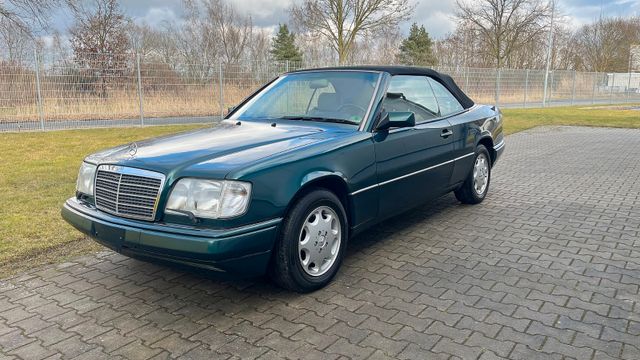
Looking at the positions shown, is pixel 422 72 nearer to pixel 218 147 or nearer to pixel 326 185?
pixel 326 185

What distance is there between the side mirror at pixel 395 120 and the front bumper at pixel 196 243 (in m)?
1.37

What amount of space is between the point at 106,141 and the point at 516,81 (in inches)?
959

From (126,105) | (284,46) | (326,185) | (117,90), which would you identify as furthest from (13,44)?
→ (284,46)

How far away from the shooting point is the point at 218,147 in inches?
135

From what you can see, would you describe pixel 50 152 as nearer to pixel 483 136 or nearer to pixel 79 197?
pixel 79 197

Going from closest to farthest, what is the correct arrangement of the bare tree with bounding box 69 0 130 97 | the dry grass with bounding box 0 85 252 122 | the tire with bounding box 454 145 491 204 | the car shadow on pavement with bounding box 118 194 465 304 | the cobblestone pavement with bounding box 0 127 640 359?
the cobblestone pavement with bounding box 0 127 640 359 → the car shadow on pavement with bounding box 118 194 465 304 → the tire with bounding box 454 145 491 204 → the dry grass with bounding box 0 85 252 122 → the bare tree with bounding box 69 0 130 97

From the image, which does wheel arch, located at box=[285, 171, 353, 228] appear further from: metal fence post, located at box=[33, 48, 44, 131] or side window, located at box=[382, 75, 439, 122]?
metal fence post, located at box=[33, 48, 44, 131]

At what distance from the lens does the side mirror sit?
3965mm

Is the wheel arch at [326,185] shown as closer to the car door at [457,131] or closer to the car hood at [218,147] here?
the car hood at [218,147]

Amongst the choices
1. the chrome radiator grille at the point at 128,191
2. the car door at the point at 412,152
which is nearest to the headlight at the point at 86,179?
the chrome radiator grille at the point at 128,191

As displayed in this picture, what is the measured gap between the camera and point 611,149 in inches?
435

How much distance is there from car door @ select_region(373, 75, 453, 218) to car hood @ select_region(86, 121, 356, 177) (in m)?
0.44

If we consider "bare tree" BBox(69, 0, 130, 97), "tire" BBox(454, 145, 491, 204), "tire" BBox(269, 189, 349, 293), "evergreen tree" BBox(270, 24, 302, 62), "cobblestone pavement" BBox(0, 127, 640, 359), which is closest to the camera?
"cobblestone pavement" BBox(0, 127, 640, 359)

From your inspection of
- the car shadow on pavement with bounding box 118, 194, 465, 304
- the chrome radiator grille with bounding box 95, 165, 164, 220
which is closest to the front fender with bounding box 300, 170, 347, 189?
the car shadow on pavement with bounding box 118, 194, 465, 304
